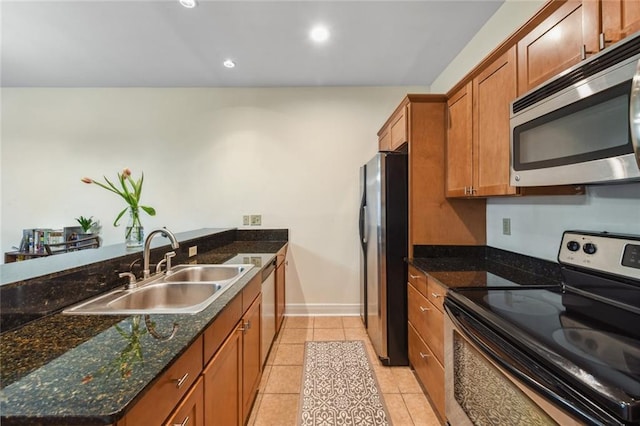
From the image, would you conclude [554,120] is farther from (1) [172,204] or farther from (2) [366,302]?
(1) [172,204]

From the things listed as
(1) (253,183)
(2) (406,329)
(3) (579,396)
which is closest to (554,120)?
(3) (579,396)

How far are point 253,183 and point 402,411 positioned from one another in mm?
2637

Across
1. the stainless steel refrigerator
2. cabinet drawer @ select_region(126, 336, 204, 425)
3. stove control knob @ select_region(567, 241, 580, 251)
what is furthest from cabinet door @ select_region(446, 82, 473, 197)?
cabinet drawer @ select_region(126, 336, 204, 425)

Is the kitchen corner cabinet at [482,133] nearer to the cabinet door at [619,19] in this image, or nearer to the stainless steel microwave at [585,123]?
the stainless steel microwave at [585,123]

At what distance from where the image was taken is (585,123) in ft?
3.23

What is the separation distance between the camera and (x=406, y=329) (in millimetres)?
2172

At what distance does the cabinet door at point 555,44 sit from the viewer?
106 cm

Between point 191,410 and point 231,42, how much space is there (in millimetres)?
2673

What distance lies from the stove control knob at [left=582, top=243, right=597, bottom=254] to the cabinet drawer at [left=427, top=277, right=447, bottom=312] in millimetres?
636

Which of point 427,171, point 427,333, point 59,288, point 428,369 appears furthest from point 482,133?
A: point 59,288

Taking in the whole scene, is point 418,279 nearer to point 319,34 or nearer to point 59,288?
point 59,288

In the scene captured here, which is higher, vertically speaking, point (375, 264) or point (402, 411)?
point (375, 264)

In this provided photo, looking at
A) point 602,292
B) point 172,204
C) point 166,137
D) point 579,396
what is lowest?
point 579,396

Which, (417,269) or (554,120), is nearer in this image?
(554,120)
